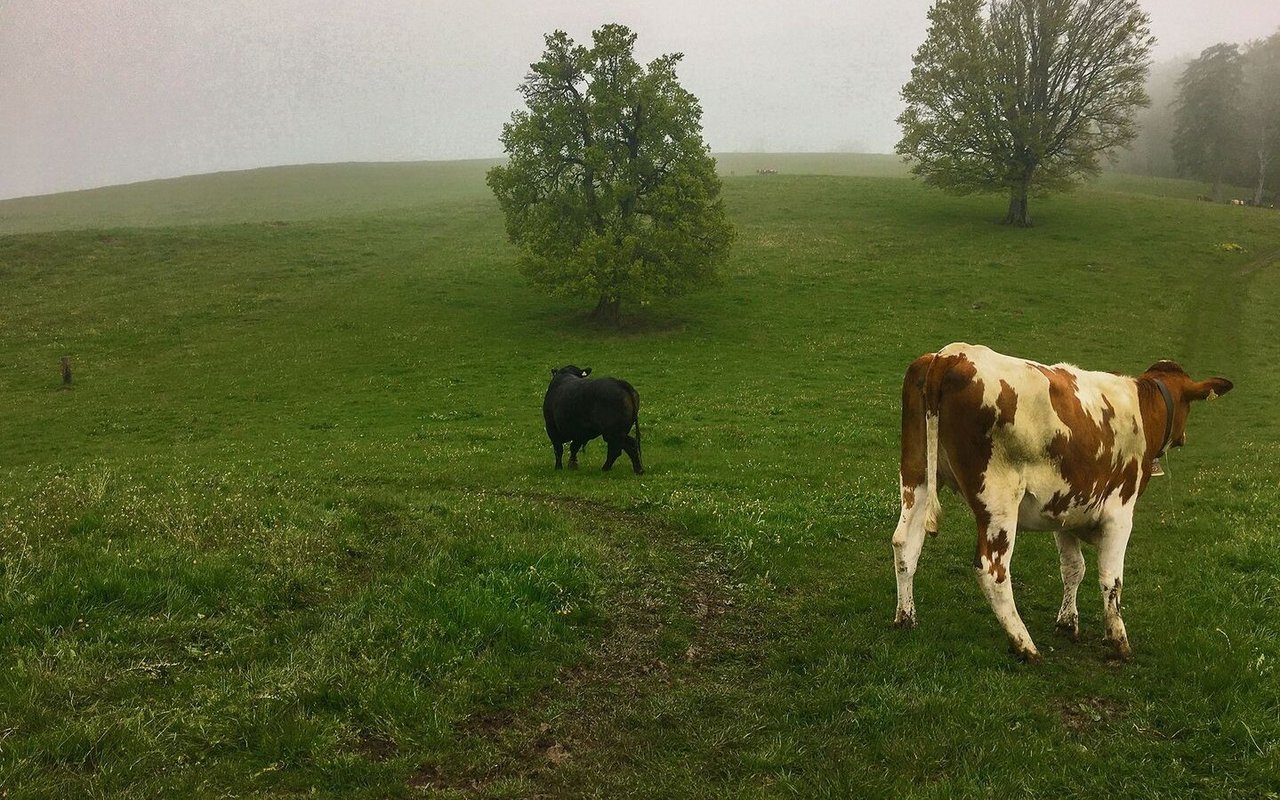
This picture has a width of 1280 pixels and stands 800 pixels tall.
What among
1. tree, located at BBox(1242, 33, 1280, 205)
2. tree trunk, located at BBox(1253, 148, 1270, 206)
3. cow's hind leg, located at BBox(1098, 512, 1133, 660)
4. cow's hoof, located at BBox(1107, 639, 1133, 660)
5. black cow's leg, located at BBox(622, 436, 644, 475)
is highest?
tree, located at BBox(1242, 33, 1280, 205)

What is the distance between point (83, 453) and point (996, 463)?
27737 millimetres

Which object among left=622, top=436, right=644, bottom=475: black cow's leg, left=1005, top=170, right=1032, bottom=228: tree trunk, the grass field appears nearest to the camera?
the grass field

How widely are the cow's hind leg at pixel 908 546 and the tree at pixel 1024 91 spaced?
165ft

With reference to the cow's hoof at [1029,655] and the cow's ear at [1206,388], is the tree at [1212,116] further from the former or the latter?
the cow's hoof at [1029,655]

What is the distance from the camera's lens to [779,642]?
7875mm

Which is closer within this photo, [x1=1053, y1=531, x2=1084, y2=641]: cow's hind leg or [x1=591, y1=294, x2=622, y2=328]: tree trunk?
[x1=1053, y1=531, x2=1084, y2=641]: cow's hind leg

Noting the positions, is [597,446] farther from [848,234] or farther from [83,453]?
[848,234]

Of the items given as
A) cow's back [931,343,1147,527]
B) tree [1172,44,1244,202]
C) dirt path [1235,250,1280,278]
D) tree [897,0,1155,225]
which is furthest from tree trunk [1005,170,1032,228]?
cow's back [931,343,1147,527]

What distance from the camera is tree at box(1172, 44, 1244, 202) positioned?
7644cm

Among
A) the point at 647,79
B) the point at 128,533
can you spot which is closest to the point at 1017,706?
the point at 128,533

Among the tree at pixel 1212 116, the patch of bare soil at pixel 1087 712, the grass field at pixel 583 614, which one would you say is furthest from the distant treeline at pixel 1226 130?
the patch of bare soil at pixel 1087 712

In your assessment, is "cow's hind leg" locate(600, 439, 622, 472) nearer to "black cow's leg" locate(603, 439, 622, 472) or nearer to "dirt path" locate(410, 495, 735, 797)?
"black cow's leg" locate(603, 439, 622, 472)

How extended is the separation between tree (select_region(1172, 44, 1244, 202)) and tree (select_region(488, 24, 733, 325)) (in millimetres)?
74692

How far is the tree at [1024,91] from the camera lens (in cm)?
Answer: 4778
